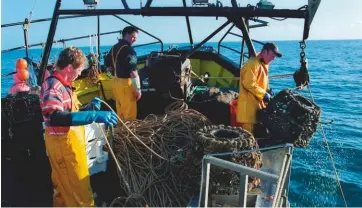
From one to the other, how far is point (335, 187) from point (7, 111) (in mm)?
6872

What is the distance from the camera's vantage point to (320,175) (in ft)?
28.2

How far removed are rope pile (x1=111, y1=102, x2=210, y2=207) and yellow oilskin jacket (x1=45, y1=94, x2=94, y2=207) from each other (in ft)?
1.18

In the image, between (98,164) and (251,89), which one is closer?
(98,164)

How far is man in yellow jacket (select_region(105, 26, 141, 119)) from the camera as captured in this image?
5.45 m

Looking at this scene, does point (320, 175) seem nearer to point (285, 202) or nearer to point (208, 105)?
point (208, 105)

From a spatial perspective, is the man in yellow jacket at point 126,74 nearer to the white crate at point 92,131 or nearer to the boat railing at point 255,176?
the white crate at point 92,131

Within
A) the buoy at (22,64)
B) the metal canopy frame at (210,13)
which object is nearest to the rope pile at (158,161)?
the metal canopy frame at (210,13)

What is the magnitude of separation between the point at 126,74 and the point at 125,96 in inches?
14.1

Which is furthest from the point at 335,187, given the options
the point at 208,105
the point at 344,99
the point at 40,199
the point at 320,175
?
the point at 344,99

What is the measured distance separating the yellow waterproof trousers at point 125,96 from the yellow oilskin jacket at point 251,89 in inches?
69.6

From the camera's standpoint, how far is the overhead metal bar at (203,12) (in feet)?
15.0

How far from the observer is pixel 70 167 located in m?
3.50

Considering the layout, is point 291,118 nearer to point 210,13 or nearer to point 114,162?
point 210,13

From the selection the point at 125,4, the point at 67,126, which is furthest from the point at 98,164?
the point at 125,4
